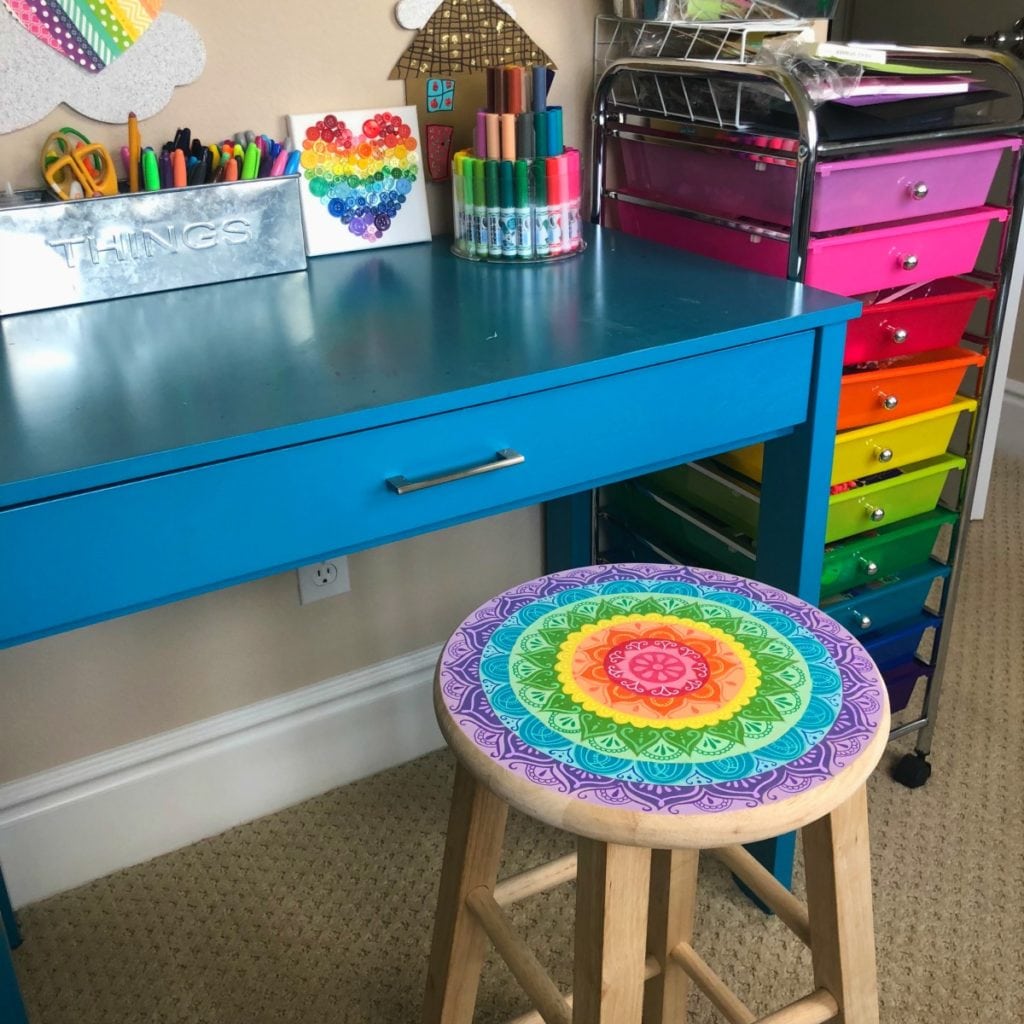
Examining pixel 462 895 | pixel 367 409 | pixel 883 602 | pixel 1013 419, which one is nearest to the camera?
pixel 367 409

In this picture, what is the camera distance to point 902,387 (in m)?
1.35

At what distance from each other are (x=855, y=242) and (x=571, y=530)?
1.89 feet

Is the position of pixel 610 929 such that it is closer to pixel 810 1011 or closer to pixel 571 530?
pixel 810 1011

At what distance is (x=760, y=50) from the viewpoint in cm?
127

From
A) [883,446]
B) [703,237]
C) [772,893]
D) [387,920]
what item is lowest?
[387,920]

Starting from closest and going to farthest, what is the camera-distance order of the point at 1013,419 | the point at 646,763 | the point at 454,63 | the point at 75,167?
1. the point at 646,763
2. the point at 75,167
3. the point at 454,63
4. the point at 1013,419

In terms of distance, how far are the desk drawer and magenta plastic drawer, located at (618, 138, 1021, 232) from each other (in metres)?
0.21

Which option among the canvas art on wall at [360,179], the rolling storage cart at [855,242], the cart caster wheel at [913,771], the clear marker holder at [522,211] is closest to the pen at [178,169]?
the canvas art on wall at [360,179]

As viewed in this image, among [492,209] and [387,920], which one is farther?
[387,920]

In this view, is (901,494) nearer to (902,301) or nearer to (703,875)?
(902,301)

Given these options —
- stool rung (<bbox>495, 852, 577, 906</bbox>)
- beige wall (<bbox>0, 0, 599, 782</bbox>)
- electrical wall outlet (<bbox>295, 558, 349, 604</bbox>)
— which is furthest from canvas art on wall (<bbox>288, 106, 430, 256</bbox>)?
stool rung (<bbox>495, 852, 577, 906</bbox>)

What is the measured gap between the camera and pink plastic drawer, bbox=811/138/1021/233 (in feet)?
3.84

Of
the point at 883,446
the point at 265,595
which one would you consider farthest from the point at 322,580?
the point at 883,446

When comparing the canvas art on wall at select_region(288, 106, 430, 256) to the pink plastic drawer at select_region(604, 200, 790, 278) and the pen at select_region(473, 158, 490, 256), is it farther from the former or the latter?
the pink plastic drawer at select_region(604, 200, 790, 278)
